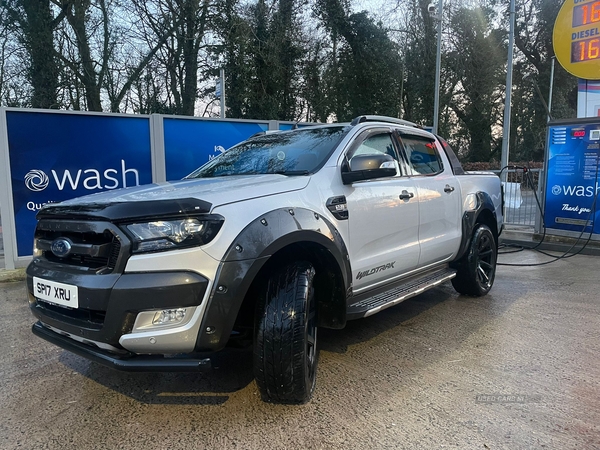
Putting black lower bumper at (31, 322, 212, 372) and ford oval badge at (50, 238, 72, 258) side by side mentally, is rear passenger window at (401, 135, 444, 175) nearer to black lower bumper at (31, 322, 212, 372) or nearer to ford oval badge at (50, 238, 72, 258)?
black lower bumper at (31, 322, 212, 372)

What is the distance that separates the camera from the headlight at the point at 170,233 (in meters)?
2.38

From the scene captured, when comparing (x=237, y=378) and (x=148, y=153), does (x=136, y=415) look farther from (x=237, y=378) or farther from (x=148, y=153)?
(x=148, y=153)

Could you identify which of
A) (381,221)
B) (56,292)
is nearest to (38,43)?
(56,292)

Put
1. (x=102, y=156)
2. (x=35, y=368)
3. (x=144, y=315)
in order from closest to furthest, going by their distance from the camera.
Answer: (x=144, y=315) < (x=35, y=368) < (x=102, y=156)

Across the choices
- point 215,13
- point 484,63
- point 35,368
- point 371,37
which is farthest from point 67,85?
point 484,63

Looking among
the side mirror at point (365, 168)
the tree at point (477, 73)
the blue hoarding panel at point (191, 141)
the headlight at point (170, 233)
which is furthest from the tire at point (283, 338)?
the tree at point (477, 73)

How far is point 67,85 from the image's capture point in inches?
725

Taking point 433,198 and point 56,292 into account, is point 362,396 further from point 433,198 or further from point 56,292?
point 433,198

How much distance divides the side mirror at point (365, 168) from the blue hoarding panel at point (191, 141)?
16.4ft

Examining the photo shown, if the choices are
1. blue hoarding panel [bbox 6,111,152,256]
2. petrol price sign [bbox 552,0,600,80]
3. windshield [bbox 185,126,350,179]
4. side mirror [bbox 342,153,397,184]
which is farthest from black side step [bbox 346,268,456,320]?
petrol price sign [bbox 552,0,600,80]

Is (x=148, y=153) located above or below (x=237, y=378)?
above

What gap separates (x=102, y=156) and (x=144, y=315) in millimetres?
5402

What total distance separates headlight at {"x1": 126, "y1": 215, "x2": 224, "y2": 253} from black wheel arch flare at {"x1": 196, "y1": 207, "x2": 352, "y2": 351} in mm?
172

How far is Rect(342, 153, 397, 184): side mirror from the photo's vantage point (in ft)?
10.9
